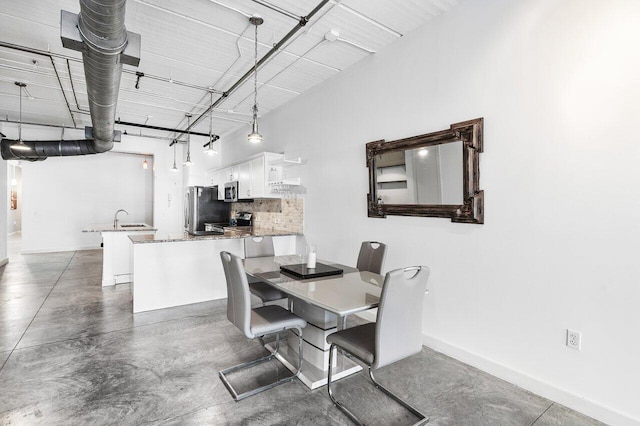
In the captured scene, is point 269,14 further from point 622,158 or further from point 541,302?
point 541,302

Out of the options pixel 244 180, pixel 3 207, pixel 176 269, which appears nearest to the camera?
pixel 176 269

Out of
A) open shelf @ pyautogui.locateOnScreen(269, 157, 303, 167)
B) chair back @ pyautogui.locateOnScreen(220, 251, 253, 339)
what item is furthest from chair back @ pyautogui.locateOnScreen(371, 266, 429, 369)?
open shelf @ pyautogui.locateOnScreen(269, 157, 303, 167)

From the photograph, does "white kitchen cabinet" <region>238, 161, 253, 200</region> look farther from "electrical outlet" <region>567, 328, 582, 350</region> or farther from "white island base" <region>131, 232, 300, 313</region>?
"electrical outlet" <region>567, 328, 582, 350</region>

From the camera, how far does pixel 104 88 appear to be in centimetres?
333

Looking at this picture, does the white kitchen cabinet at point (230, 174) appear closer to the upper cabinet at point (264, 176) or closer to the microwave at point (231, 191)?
the microwave at point (231, 191)

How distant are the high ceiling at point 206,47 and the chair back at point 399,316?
2469 mm

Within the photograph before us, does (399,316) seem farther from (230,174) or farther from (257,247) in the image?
(230,174)

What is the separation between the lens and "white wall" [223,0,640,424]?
6.50ft

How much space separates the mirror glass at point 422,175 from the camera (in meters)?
2.86

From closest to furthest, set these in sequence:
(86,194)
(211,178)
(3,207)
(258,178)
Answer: (258,178) → (3,207) → (211,178) → (86,194)

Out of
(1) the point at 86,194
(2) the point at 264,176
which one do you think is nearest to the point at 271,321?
(2) the point at 264,176

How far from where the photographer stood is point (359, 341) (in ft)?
6.69

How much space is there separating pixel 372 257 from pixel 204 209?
5.15m

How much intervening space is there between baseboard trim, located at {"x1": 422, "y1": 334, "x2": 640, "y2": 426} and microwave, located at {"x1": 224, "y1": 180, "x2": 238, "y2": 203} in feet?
15.2
